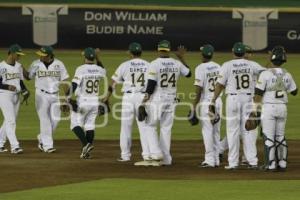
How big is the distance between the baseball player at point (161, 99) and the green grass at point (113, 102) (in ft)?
14.6

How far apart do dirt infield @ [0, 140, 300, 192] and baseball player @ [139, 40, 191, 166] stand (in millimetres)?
383

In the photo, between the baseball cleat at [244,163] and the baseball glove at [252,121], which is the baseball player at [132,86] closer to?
the baseball cleat at [244,163]

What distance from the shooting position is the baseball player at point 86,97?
17.7 meters

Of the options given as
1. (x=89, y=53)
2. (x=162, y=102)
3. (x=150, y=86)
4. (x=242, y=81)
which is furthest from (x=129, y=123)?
(x=242, y=81)

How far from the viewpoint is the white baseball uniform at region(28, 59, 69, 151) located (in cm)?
1858

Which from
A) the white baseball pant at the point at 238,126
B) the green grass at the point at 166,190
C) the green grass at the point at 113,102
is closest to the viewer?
the green grass at the point at 166,190

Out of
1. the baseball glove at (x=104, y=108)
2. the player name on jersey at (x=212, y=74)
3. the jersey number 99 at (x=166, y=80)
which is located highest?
the player name on jersey at (x=212, y=74)

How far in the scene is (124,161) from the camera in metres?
17.7

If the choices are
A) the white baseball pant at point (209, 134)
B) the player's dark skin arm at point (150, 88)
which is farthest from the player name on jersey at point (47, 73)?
the white baseball pant at point (209, 134)

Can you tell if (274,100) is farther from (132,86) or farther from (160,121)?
(132,86)

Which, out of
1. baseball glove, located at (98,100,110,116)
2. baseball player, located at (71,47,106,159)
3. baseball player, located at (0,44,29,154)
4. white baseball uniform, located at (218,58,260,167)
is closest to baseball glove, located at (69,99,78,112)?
baseball player, located at (71,47,106,159)

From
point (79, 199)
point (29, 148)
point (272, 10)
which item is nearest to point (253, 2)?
point (272, 10)

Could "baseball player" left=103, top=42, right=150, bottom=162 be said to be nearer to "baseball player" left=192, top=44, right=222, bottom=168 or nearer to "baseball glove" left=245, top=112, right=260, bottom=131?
"baseball player" left=192, top=44, right=222, bottom=168

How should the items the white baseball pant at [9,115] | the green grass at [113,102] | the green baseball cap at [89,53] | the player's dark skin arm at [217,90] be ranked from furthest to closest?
1. the green grass at [113,102]
2. the white baseball pant at [9,115]
3. the green baseball cap at [89,53]
4. the player's dark skin arm at [217,90]
